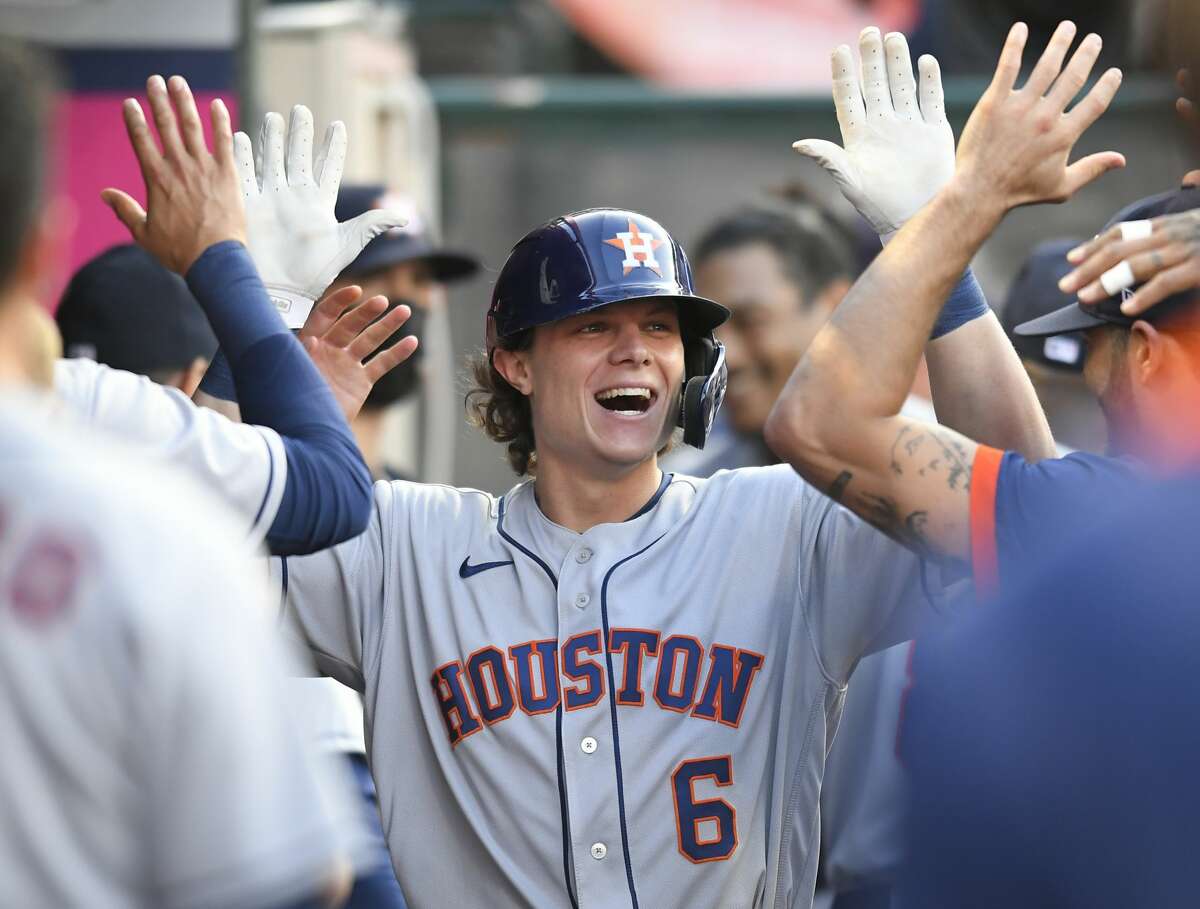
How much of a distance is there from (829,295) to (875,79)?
270 centimetres

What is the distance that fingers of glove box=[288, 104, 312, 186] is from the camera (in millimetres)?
3043

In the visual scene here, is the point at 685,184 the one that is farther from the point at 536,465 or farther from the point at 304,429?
the point at 304,429

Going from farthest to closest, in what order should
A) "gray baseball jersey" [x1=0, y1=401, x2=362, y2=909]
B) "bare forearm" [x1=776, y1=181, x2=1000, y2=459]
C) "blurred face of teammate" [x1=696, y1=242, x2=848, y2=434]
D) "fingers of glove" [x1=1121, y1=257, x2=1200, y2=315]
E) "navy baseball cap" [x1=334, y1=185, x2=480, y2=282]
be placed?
"blurred face of teammate" [x1=696, y1=242, x2=848, y2=434] → "navy baseball cap" [x1=334, y1=185, x2=480, y2=282] → "bare forearm" [x1=776, y1=181, x2=1000, y2=459] → "fingers of glove" [x1=1121, y1=257, x2=1200, y2=315] → "gray baseball jersey" [x1=0, y1=401, x2=362, y2=909]

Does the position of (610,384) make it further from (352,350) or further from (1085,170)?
(1085,170)

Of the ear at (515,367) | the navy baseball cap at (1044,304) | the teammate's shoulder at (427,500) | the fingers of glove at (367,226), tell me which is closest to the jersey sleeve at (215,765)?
the fingers of glove at (367,226)

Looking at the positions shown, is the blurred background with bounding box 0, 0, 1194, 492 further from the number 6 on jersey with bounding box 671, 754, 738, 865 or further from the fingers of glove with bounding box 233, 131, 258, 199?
the number 6 on jersey with bounding box 671, 754, 738, 865

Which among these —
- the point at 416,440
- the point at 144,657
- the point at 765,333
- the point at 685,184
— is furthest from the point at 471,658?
the point at 685,184

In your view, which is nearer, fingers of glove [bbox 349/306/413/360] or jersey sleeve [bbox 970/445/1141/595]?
jersey sleeve [bbox 970/445/1141/595]

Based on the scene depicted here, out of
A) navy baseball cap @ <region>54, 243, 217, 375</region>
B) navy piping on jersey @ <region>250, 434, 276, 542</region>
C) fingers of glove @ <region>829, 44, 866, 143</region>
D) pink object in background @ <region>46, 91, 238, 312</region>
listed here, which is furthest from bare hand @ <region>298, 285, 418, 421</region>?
pink object in background @ <region>46, 91, 238, 312</region>

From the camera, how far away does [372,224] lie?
304 centimetres

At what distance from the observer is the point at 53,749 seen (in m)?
1.43

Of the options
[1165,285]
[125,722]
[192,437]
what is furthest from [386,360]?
[125,722]

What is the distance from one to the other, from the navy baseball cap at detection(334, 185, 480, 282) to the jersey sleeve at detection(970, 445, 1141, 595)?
102 inches

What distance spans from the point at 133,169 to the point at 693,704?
114 inches
